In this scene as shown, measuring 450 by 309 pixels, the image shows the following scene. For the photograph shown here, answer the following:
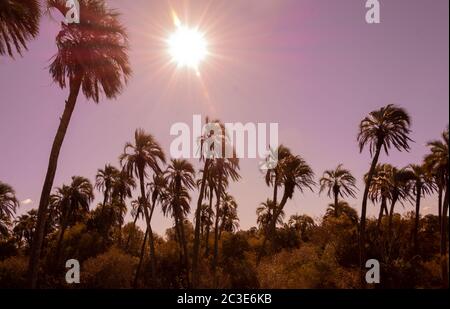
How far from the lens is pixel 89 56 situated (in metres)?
17.6

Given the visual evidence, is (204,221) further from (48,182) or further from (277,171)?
(48,182)

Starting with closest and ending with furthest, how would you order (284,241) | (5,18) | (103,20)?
1. (5,18)
2. (103,20)
3. (284,241)

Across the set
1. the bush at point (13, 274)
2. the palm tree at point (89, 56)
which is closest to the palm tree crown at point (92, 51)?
the palm tree at point (89, 56)

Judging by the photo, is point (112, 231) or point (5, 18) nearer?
point (5, 18)

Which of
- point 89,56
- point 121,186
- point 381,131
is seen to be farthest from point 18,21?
point 121,186

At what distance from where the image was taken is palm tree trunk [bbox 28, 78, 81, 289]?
599 inches

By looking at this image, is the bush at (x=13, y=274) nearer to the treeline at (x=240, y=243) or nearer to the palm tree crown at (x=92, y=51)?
the treeline at (x=240, y=243)

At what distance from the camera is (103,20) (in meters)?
18.2

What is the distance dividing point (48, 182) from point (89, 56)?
619 cm

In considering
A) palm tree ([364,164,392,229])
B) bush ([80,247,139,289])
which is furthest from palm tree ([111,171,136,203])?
palm tree ([364,164,392,229])

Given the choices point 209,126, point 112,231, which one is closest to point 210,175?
point 209,126
